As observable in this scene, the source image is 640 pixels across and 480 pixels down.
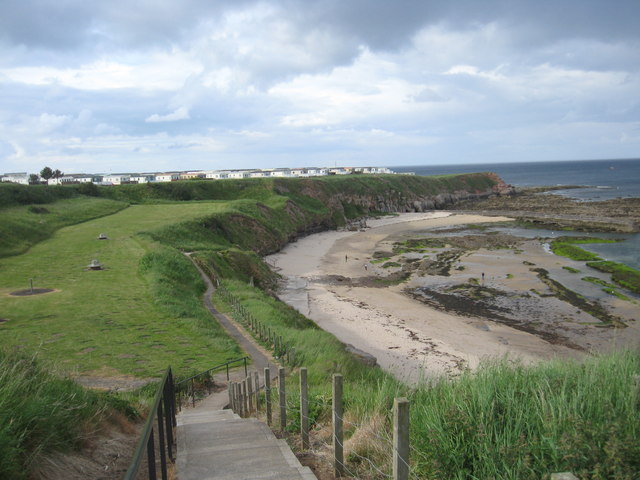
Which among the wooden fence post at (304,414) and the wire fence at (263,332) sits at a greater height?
the wooden fence post at (304,414)

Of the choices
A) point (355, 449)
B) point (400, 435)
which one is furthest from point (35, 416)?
point (400, 435)

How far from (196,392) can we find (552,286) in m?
33.6

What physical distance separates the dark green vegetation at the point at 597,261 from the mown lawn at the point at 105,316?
117 ft

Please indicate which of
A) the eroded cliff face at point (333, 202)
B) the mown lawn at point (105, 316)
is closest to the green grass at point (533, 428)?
the mown lawn at point (105, 316)

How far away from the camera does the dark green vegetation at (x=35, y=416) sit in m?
4.78

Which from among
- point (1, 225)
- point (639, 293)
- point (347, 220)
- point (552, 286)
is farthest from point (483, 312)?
point (347, 220)

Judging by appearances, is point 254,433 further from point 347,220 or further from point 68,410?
point 347,220

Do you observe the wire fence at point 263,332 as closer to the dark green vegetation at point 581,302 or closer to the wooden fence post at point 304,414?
the wooden fence post at point 304,414

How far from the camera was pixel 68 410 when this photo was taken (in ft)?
20.4

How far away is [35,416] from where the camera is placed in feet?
18.1

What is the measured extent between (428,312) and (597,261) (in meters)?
25.9

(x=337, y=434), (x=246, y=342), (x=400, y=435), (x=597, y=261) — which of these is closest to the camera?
(x=400, y=435)

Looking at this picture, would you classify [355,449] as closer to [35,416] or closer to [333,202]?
[35,416]

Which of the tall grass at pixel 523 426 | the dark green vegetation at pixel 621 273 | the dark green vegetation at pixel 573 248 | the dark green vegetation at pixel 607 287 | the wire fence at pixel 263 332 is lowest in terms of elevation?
the dark green vegetation at pixel 607 287
